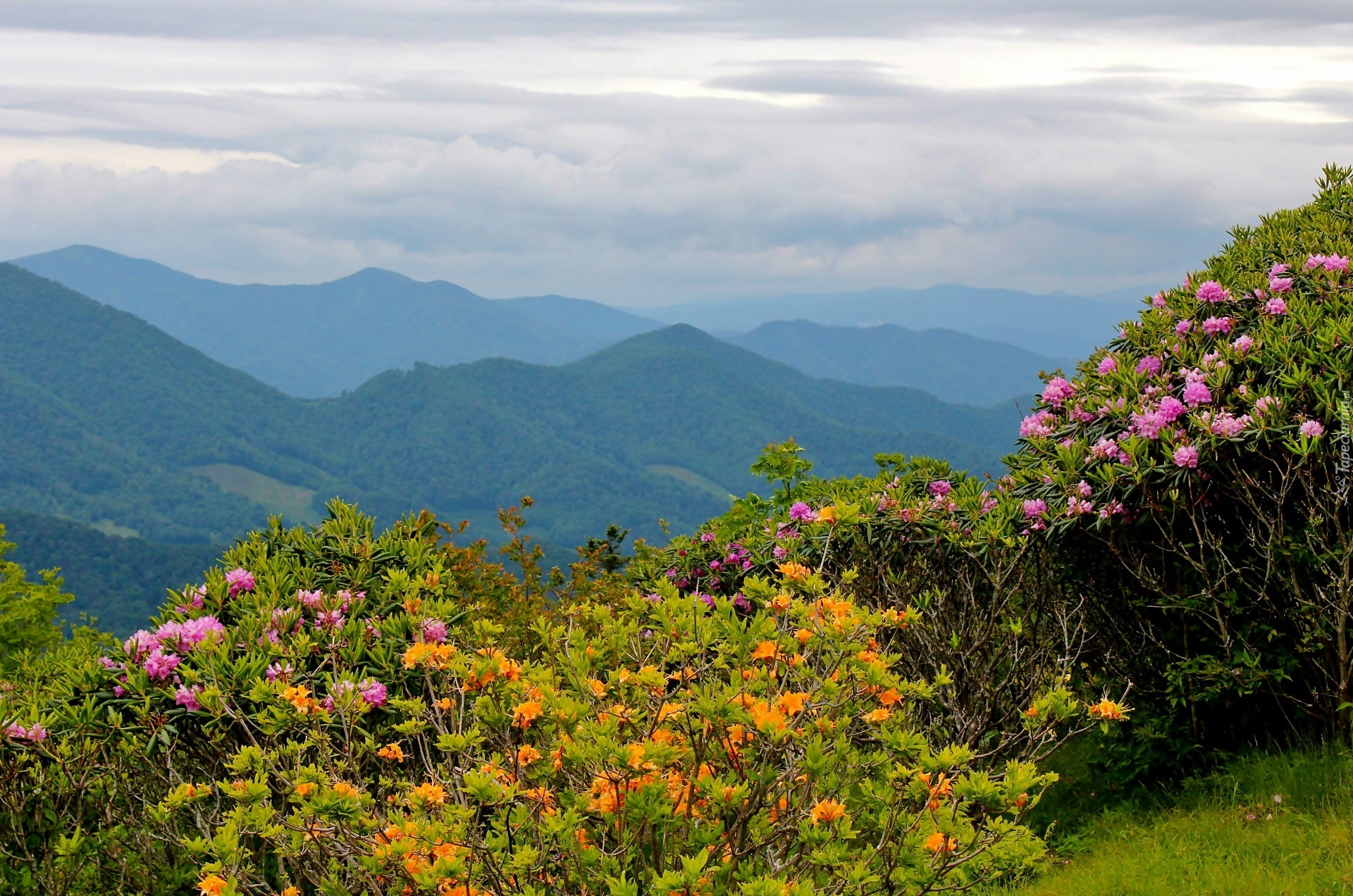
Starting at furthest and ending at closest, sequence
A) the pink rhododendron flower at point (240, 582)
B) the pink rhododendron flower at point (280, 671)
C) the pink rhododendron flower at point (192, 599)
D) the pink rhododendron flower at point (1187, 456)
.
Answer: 1. the pink rhododendron flower at point (1187, 456)
2. the pink rhododendron flower at point (240, 582)
3. the pink rhododendron flower at point (192, 599)
4. the pink rhododendron flower at point (280, 671)

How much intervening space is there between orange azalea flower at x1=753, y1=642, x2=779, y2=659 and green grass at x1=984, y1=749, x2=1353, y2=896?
7.35 ft

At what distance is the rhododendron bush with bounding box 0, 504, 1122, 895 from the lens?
297 cm

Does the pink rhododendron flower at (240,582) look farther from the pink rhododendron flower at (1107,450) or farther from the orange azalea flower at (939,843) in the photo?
the pink rhododendron flower at (1107,450)

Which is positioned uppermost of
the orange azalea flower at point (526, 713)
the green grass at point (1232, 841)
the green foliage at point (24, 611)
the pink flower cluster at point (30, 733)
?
the orange azalea flower at point (526, 713)

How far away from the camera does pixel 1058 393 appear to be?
6582mm

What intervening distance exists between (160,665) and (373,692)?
86 centimetres

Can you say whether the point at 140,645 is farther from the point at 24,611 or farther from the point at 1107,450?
the point at 24,611

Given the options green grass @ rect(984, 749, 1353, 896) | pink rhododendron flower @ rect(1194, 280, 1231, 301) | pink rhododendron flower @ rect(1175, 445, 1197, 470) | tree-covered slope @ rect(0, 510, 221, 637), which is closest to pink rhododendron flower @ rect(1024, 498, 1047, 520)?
pink rhododendron flower @ rect(1175, 445, 1197, 470)

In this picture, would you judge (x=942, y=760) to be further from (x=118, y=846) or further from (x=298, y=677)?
(x=118, y=846)

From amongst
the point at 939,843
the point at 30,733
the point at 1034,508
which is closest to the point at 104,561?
the point at 30,733

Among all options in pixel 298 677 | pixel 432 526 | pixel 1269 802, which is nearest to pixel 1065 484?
pixel 1269 802

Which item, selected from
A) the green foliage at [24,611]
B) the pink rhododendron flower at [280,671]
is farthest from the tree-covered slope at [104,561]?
the pink rhododendron flower at [280,671]

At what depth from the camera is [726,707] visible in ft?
9.70

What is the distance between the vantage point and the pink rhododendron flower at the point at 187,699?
13.7 feet
